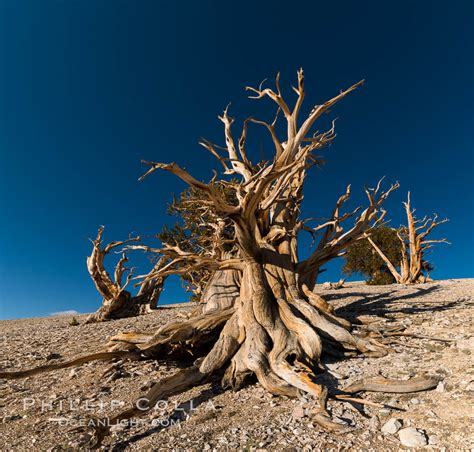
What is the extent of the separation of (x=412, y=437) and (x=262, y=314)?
309 centimetres

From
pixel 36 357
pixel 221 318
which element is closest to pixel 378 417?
pixel 221 318

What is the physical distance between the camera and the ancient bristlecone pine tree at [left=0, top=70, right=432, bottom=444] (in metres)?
4.22

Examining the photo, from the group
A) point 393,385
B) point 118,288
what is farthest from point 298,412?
point 118,288

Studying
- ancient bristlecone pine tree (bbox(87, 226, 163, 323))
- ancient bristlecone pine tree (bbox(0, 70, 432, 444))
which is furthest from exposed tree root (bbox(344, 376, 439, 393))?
ancient bristlecone pine tree (bbox(87, 226, 163, 323))

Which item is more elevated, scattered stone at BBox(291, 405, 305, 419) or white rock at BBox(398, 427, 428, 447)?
scattered stone at BBox(291, 405, 305, 419)

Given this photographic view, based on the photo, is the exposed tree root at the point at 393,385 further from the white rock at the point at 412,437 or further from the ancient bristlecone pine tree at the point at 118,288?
the ancient bristlecone pine tree at the point at 118,288

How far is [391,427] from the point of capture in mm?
2861

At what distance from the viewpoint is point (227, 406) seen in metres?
3.73

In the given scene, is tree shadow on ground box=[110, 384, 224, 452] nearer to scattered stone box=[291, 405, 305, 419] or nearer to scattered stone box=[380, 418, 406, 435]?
scattered stone box=[291, 405, 305, 419]

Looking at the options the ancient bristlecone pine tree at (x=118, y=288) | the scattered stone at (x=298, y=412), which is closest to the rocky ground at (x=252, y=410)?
the scattered stone at (x=298, y=412)

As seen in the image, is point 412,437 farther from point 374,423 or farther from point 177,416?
point 177,416

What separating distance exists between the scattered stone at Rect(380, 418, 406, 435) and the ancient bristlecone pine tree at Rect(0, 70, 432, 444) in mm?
444

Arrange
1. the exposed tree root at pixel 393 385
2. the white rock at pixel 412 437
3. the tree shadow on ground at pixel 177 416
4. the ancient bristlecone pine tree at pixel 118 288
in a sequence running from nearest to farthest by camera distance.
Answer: the white rock at pixel 412 437 → the tree shadow on ground at pixel 177 416 → the exposed tree root at pixel 393 385 → the ancient bristlecone pine tree at pixel 118 288

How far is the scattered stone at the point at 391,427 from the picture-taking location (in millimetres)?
2830
